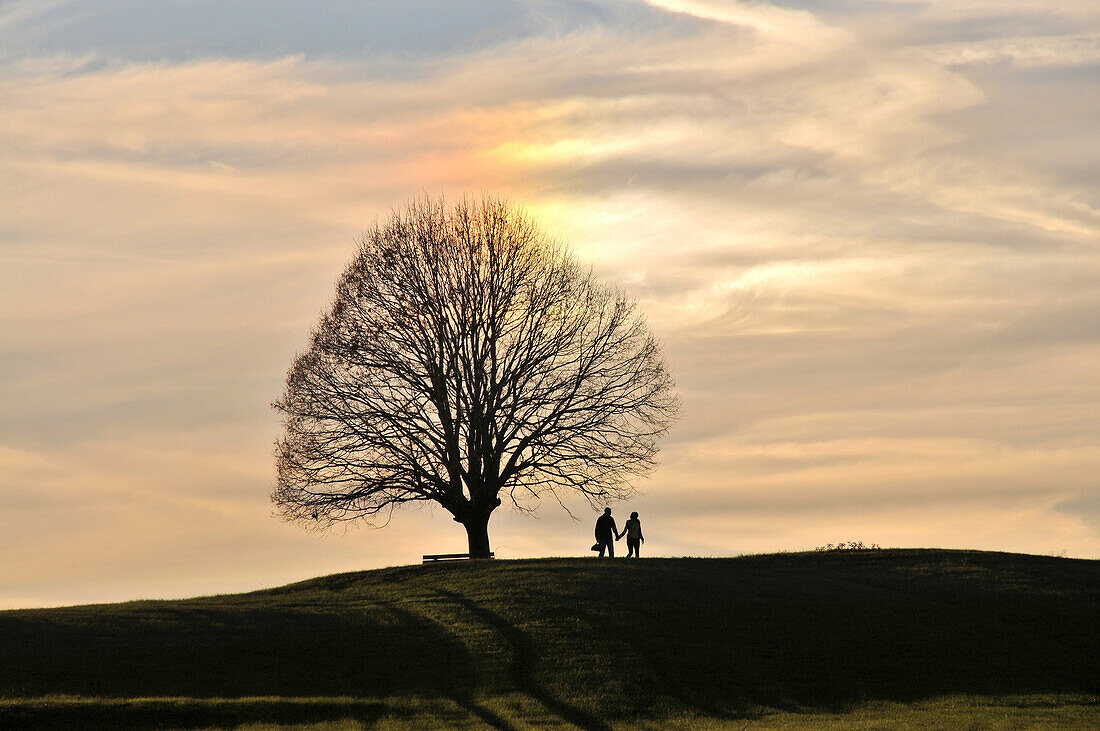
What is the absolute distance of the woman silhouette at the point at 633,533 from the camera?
45.0 metres

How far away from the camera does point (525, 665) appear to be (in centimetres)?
3091

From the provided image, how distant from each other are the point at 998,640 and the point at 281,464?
29.6 m

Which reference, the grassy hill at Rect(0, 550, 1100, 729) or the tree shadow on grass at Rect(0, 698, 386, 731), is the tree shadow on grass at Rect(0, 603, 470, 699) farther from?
the tree shadow on grass at Rect(0, 698, 386, 731)

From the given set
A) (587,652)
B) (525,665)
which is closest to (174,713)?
(525,665)

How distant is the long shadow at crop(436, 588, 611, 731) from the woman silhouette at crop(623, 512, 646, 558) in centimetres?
885

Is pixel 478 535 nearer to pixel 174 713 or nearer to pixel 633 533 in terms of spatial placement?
pixel 633 533

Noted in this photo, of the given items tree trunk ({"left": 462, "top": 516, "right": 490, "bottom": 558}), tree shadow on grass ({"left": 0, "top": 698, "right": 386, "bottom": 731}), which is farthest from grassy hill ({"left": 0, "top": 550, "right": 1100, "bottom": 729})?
tree trunk ({"left": 462, "top": 516, "right": 490, "bottom": 558})

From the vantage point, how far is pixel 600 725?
2623 cm

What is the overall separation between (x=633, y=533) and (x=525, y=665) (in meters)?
14.7

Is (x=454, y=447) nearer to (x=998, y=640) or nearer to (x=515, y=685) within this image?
(x=515, y=685)

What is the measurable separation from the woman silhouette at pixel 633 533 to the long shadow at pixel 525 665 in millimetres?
8854

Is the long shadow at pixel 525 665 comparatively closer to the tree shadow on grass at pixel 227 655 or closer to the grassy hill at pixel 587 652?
the grassy hill at pixel 587 652

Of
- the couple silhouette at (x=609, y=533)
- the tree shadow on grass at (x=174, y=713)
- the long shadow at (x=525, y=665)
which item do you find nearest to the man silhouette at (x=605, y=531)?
the couple silhouette at (x=609, y=533)

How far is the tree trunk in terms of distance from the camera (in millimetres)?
48906
